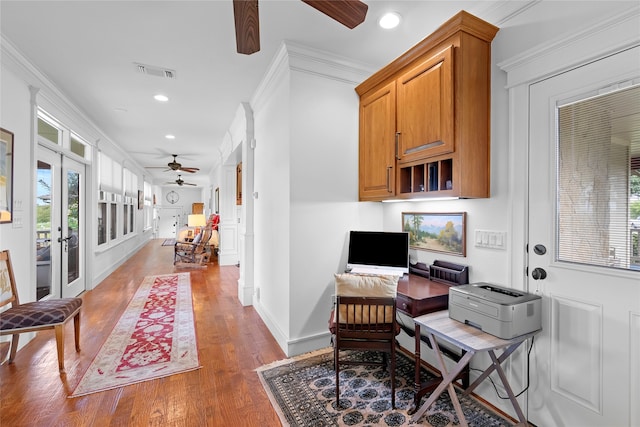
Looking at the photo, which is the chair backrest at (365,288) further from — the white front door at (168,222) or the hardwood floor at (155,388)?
the white front door at (168,222)

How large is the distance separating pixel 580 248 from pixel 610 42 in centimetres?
104

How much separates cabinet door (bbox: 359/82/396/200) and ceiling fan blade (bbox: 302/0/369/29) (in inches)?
39.9

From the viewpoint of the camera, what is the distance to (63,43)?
97.0 inches

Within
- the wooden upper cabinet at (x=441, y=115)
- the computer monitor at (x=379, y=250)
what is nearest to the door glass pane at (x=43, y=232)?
the computer monitor at (x=379, y=250)

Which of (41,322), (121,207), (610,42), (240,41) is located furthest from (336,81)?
(121,207)

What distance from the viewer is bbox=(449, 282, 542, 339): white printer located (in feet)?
4.85

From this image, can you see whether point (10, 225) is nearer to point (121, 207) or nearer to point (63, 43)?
point (63, 43)

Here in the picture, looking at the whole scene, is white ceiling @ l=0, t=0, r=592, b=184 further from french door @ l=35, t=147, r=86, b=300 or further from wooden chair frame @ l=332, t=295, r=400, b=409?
wooden chair frame @ l=332, t=295, r=400, b=409

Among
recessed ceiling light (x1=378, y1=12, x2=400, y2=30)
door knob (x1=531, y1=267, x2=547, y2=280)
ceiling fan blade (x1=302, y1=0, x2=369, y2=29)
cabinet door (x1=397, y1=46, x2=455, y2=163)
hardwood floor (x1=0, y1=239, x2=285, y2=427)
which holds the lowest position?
hardwood floor (x1=0, y1=239, x2=285, y2=427)

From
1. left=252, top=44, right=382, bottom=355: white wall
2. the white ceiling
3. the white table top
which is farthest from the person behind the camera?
left=252, top=44, right=382, bottom=355: white wall

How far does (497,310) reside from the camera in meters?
1.49

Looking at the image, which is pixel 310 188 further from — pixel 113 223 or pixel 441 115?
pixel 113 223

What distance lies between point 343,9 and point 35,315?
306cm

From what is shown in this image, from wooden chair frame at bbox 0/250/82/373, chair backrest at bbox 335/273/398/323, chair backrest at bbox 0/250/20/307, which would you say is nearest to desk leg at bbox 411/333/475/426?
chair backrest at bbox 335/273/398/323
